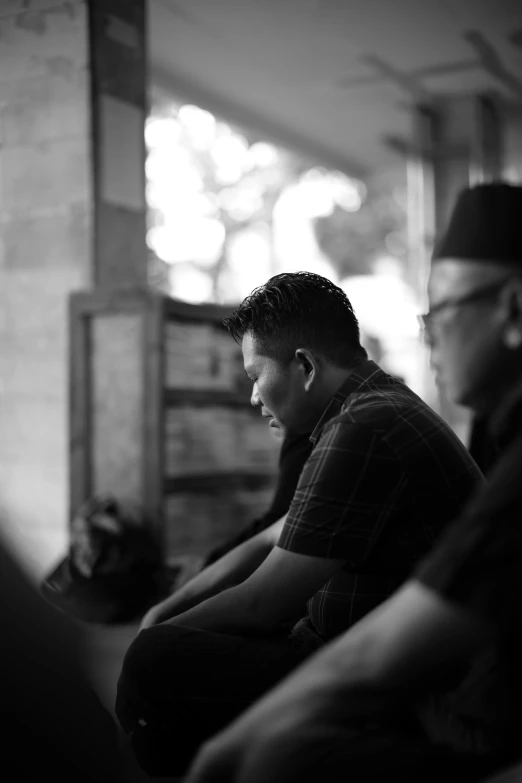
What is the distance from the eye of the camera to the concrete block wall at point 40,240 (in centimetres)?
487

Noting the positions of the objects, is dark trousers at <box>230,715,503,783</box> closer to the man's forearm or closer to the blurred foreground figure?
the blurred foreground figure

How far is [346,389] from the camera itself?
1821 millimetres

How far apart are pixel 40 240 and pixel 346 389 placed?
3538 mm

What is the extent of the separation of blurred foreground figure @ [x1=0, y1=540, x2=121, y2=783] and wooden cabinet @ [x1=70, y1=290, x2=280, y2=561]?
318cm

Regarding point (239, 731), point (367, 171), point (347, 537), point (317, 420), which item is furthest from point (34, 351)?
point (367, 171)

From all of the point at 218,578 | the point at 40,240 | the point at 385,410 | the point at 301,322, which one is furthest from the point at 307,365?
the point at 40,240

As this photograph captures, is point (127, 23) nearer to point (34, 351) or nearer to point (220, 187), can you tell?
point (34, 351)

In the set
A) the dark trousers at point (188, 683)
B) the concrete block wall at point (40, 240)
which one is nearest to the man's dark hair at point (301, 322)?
the dark trousers at point (188, 683)

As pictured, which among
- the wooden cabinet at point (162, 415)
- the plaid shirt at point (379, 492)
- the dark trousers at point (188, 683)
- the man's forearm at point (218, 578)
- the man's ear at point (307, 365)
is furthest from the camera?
the wooden cabinet at point (162, 415)

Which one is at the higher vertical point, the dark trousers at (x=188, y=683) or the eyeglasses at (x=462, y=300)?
the eyeglasses at (x=462, y=300)

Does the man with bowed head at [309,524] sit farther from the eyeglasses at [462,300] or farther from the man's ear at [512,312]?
the man's ear at [512,312]

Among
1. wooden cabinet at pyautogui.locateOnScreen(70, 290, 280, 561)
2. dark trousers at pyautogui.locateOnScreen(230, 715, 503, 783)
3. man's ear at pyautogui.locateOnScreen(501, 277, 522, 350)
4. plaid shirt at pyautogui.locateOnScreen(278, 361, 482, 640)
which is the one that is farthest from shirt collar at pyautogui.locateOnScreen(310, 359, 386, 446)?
wooden cabinet at pyautogui.locateOnScreen(70, 290, 280, 561)

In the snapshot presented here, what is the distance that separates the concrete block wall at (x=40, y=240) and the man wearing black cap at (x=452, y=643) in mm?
3827

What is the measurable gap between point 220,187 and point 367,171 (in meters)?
4.88
